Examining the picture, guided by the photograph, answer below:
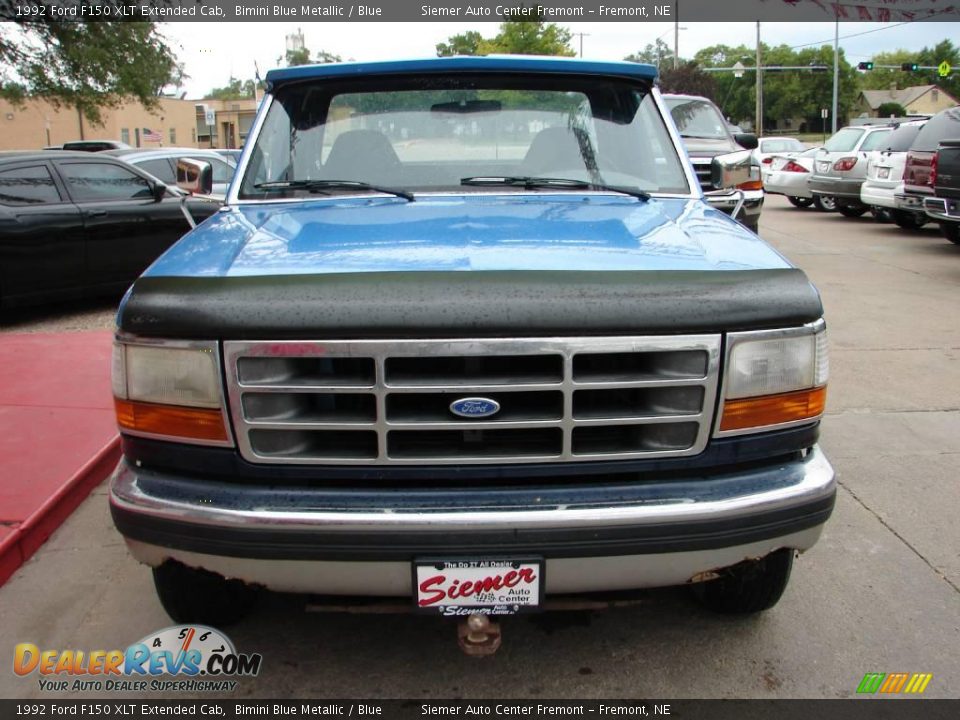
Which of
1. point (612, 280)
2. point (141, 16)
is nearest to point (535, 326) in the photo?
point (612, 280)

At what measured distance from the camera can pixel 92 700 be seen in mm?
2572

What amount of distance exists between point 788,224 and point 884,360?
9.80 metres

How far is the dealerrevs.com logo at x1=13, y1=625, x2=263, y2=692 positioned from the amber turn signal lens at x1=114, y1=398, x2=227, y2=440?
0.91m

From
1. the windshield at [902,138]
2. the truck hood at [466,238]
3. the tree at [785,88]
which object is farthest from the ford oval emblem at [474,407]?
the tree at [785,88]

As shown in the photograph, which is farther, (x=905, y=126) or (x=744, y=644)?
(x=905, y=126)

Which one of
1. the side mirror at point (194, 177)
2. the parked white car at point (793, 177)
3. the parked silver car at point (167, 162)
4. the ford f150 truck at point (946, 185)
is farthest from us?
the parked white car at point (793, 177)

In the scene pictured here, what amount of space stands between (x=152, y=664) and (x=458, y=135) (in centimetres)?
227

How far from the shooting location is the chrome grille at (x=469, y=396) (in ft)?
6.85

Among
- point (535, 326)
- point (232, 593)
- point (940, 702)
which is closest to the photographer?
point (535, 326)

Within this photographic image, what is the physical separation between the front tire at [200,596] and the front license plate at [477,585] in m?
0.71

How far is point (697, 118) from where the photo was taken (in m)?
11.8

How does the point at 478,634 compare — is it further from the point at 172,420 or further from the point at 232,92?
the point at 232,92

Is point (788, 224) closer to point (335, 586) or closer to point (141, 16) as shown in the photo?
point (141, 16)

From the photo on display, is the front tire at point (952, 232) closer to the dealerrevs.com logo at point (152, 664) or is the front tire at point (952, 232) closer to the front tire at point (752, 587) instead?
the front tire at point (752, 587)
